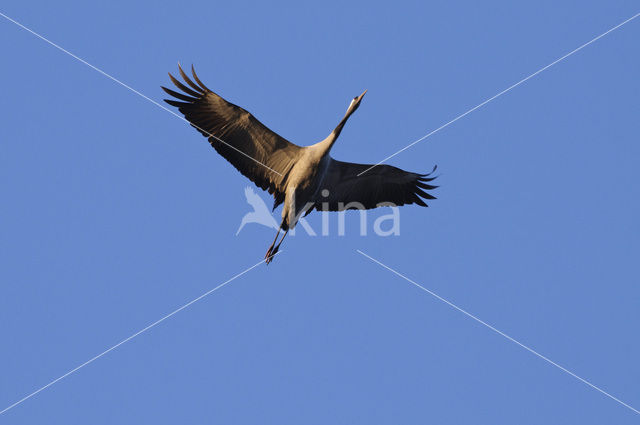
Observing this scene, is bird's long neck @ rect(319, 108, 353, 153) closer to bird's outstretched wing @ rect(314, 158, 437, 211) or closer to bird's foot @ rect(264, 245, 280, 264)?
bird's outstretched wing @ rect(314, 158, 437, 211)

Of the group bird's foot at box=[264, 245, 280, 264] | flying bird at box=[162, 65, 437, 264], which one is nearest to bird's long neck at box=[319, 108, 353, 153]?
flying bird at box=[162, 65, 437, 264]

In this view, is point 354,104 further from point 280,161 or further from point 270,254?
point 270,254

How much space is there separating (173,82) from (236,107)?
1191 millimetres

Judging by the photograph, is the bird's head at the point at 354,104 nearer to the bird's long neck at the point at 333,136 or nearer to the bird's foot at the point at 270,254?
the bird's long neck at the point at 333,136

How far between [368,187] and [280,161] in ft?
6.83

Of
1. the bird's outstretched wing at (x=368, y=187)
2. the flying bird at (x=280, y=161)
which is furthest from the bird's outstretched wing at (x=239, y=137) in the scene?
the bird's outstretched wing at (x=368, y=187)

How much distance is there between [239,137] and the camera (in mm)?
16797

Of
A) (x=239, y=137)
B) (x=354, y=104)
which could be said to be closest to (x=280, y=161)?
(x=239, y=137)

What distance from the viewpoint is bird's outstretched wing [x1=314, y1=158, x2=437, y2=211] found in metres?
17.5

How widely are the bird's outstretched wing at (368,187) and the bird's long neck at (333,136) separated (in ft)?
2.14

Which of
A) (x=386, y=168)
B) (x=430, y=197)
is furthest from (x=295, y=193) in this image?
(x=430, y=197)

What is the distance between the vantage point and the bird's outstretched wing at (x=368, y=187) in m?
17.5

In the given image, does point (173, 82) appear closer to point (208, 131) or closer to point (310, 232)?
point (208, 131)

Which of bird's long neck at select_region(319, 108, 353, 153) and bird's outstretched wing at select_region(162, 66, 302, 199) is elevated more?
bird's long neck at select_region(319, 108, 353, 153)
